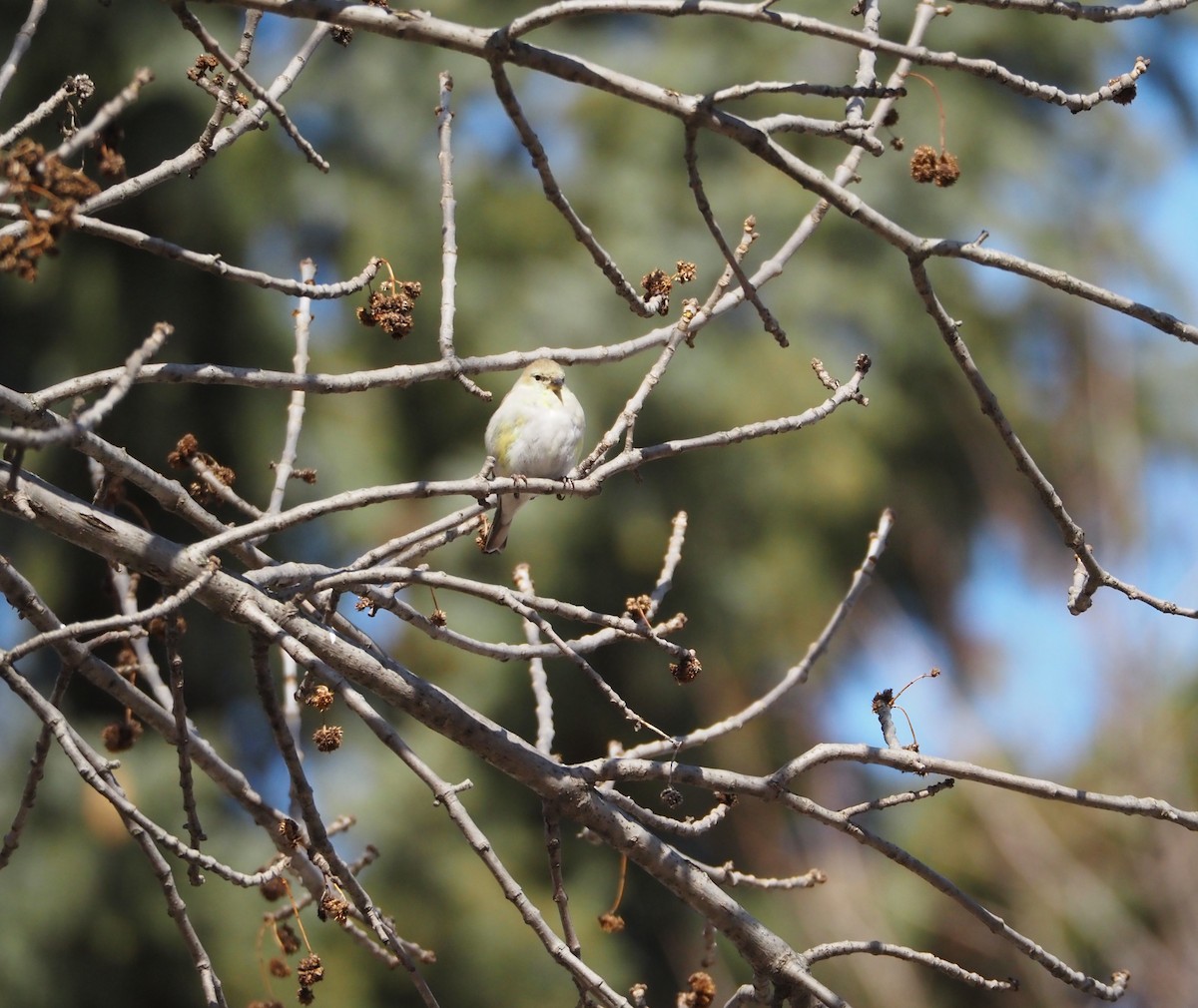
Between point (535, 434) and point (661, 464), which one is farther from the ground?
point (661, 464)

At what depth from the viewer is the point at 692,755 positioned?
9445 mm

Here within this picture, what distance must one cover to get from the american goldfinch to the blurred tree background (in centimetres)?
220

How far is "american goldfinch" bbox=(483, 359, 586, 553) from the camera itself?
4.17 metres

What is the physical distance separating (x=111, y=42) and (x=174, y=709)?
241 inches

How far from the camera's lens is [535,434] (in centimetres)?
418

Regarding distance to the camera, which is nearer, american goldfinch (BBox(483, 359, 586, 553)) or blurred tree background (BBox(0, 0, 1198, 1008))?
american goldfinch (BBox(483, 359, 586, 553))

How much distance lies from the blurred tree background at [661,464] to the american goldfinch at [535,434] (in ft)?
7.23

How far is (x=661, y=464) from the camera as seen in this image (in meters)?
9.01

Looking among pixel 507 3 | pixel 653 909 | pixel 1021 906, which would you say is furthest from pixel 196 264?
pixel 507 3

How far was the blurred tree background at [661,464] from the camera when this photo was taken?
7.03 meters

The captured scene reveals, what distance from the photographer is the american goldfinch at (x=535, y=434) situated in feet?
13.7

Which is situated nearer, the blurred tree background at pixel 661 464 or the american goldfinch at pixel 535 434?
the american goldfinch at pixel 535 434

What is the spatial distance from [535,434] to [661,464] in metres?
4.87

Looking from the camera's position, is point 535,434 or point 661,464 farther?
point 661,464
